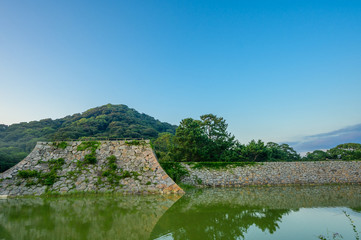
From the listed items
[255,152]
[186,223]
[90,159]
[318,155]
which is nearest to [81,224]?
[186,223]

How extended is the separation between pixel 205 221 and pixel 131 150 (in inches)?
424

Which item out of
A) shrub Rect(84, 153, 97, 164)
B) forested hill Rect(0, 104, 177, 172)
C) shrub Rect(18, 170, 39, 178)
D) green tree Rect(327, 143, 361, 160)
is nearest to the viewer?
shrub Rect(18, 170, 39, 178)

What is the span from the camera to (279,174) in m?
19.1

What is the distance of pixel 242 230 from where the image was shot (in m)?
5.77

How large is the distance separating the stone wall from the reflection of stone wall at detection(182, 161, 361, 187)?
4470mm

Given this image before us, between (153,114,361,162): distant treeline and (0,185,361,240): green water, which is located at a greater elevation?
(153,114,361,162): distant treeline

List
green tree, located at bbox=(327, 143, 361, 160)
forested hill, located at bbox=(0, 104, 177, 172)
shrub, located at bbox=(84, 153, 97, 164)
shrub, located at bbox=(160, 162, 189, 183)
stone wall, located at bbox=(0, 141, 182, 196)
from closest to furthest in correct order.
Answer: stone wall, located at bbox=(0, 141, 182, 196) < shrub, located at bbox=(84, 153, 97, 164) < shrub, located at bbox=(160, 162, 189, 183) < green tree, located at bbox=(327, 143, 361, 160) < forested hill, located at bbox=(0, 104, 177, 172)

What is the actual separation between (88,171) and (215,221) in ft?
35.8

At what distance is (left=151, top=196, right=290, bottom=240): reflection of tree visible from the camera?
5.43 m

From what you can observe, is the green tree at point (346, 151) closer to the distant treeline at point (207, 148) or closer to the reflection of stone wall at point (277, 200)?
the distant treeline at point (207, 148)

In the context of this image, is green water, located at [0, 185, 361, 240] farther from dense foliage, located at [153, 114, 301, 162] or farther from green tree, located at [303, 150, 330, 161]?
green tree, located at [303, 150, 330, 161]

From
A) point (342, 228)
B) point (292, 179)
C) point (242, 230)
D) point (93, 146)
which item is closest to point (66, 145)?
point (93, 146)

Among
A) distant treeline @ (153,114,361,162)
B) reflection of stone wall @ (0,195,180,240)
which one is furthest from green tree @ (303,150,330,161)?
reflection of stone wall @ (0,195,180,240)

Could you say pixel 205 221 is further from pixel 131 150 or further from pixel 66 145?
pixel 66 145
